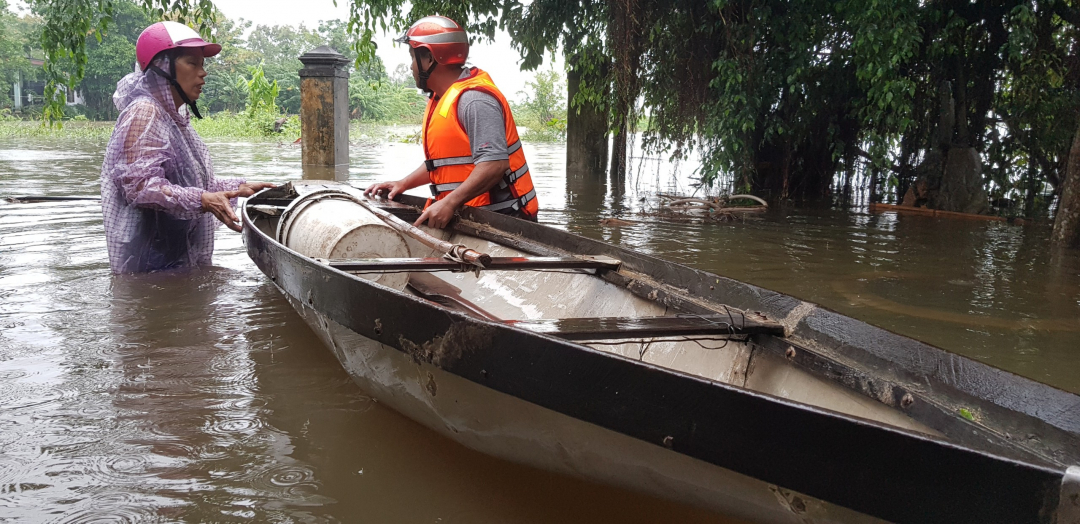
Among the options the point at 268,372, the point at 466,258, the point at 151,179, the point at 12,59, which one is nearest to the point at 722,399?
the point at 466,258

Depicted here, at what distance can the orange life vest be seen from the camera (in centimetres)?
400

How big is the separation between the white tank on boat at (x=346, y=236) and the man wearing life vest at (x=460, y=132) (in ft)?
0.98

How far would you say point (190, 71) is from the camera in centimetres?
433

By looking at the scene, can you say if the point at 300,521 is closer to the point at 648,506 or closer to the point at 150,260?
the point at 648,506

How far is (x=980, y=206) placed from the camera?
9.46 m

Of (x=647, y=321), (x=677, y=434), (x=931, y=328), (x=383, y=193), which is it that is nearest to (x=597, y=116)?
(x=383, y=193)

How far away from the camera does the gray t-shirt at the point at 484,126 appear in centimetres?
381

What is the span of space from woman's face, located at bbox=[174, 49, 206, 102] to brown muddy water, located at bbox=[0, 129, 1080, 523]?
1220 mm

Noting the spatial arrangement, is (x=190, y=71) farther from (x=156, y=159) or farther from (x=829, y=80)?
(x=829, y=80)

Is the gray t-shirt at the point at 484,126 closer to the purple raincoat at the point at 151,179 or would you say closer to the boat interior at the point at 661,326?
the boat interior at the point at 661,326

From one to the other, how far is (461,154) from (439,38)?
2.02 feet

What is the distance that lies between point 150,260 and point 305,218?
4.21ft

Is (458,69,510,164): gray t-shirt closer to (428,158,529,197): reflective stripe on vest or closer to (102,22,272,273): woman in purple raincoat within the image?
(428,158,529,197): reflective stripe on vest

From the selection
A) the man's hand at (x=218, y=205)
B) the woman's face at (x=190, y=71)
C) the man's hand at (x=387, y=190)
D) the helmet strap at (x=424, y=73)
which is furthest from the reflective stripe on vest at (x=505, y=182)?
the woman's face at (x=190, y=71)
